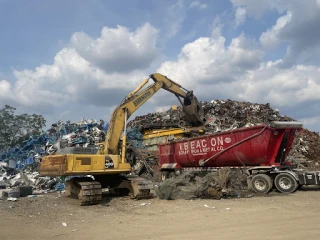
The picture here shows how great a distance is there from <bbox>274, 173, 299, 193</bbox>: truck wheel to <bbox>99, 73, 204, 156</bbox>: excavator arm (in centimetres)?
516

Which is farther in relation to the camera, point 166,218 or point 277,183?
point 277,183

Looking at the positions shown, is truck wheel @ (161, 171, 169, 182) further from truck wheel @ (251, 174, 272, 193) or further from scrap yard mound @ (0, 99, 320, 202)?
truck wheel @ (251, 174, 272, 193)

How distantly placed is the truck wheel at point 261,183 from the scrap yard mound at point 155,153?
56cm

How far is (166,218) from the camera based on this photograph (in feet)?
23.6

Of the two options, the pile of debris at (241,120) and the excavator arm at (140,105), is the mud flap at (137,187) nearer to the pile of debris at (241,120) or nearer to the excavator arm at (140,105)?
the excavator arm at (140,105)

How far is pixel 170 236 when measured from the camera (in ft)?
17.8

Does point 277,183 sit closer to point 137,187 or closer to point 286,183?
point 286,183

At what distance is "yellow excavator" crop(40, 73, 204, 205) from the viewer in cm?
954

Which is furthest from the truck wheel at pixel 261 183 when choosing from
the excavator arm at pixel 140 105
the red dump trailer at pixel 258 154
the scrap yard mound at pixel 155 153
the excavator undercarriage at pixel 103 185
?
the excavator arm at pixel 140 105

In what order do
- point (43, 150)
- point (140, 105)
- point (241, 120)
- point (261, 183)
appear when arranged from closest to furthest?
1. point (261, 183)
2. point (140, 105)
3. point (43, 150)
4. point (241, 120)

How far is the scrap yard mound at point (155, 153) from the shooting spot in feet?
33.5

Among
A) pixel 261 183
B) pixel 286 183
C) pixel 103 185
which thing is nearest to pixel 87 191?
pixel 103 185

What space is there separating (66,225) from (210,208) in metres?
3.58

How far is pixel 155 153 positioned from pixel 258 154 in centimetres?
694
